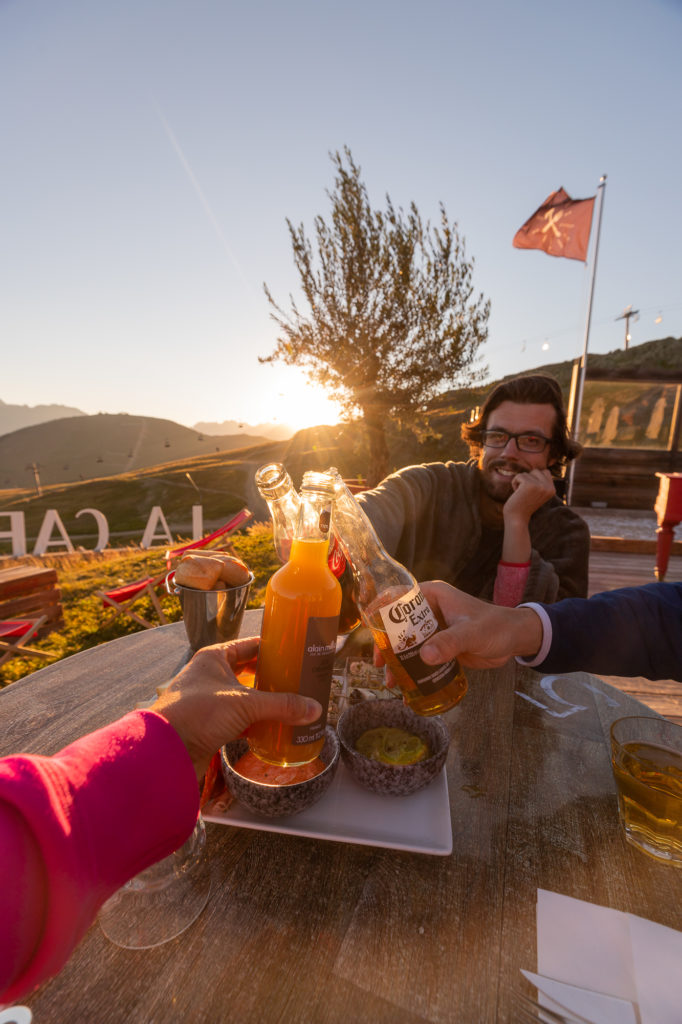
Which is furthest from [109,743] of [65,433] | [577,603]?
[65,433]

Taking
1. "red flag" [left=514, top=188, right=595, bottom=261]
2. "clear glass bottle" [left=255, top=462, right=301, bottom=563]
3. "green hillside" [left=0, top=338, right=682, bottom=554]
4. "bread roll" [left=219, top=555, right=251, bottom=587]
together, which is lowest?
"green hillside" [left=0, top=338, right=682, bottom=554]

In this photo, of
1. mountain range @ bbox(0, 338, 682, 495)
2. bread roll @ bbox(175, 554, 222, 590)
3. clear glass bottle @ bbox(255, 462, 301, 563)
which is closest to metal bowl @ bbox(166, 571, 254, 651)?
bread roll @ bbox(175, 554, 222, 590)

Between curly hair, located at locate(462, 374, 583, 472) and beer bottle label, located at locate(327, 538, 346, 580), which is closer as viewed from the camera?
beer bottle label, located at locate(327, 538, 346, 580)

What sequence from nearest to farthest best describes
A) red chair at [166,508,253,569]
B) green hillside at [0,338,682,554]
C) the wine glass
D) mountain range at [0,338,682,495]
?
the wine glass → red chair at [166,508,253,569] → mountain range at [0,338,682,495] → green hillside at [0,338,682,554]

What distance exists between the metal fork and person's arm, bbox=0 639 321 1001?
0.61 meters

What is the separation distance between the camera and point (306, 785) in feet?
3.29

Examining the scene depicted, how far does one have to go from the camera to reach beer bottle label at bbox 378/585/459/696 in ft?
4.11

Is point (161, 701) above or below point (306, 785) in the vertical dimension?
above

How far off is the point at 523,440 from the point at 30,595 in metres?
5.77

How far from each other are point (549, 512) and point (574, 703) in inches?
71.6

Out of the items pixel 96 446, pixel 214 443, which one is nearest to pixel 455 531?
pixel 214 443

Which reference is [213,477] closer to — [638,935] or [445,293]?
[445,293]

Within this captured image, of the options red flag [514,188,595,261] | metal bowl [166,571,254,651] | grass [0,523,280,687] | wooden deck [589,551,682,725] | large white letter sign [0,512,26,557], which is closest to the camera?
metal bowl [166,571,254,651]

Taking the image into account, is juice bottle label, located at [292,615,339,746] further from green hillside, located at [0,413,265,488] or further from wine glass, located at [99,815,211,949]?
green hillside, located at [0,413,265,488]
